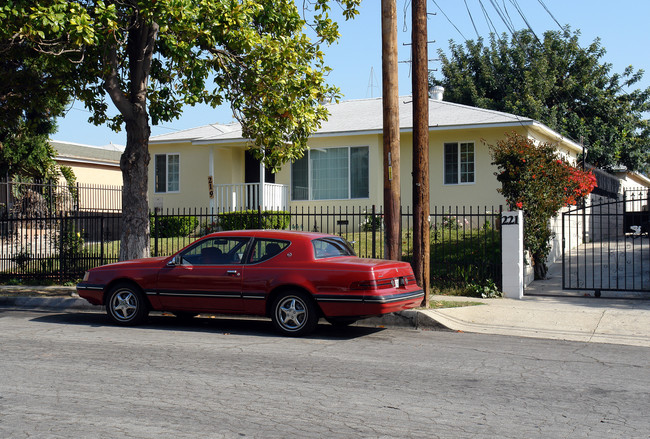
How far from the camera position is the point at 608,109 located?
33000mm

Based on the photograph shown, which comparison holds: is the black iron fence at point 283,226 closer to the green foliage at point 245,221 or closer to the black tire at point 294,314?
the green foliage at point 245,221

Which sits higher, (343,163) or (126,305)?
(343,163)

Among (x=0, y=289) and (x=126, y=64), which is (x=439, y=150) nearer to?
(x=126, y=64)

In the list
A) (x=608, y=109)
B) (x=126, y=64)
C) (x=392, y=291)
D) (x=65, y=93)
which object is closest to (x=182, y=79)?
(x=126, y=64)

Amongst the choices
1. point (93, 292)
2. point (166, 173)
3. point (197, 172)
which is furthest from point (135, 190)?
point (166, 173)

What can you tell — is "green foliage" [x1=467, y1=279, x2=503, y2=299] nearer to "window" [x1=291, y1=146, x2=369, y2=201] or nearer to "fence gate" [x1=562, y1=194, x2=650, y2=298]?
"fence gate" [x1=562, y1=194, x2=650, y2=298]

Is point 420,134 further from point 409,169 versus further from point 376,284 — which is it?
point 409,169

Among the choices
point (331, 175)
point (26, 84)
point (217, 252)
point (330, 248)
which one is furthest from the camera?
point (331, 175)

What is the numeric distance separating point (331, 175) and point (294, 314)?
1341cm

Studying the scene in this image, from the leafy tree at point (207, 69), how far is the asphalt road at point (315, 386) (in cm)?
474

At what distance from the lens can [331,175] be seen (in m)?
22.8

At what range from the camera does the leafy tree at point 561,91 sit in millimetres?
32219

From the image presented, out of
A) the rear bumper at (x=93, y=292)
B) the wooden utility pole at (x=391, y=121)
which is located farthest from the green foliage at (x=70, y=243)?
the wooden utility pole at (x=391, y=121)

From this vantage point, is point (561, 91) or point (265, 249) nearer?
point (265, 249)
